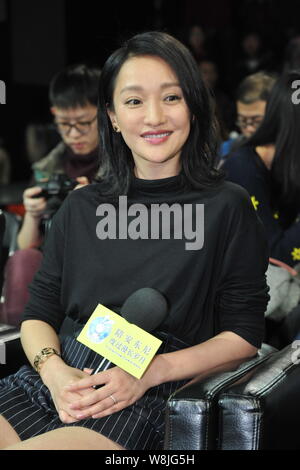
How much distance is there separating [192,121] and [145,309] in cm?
56

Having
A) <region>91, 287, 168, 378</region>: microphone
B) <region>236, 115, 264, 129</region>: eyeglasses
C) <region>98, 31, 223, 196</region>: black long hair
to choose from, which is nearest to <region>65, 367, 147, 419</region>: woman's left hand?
<region>91, 287, 168, 378</region>: microphone

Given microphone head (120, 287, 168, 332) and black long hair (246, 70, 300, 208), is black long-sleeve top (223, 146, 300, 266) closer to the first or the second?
black long hair (246, 70, 300, 208)

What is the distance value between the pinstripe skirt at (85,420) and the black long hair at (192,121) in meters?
0.42

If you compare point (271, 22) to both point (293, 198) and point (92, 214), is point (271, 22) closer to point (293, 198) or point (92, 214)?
point (293, 198)

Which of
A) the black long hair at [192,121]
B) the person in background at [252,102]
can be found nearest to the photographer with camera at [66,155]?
the person in background at [252,102]

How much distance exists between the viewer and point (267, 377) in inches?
59.1

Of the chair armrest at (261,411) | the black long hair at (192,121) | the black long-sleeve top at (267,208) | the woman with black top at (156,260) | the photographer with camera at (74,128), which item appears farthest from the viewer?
the photographer with camera at (74,128)

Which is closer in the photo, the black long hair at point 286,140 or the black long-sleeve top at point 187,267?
the black long-sleeve top at point 187,267

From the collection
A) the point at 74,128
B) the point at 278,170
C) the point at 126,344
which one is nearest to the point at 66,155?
the point at 74,128

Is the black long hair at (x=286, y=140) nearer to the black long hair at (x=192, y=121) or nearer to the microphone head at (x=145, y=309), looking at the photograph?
the black long hair at (x=192, y=121)

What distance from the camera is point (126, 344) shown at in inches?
57.0

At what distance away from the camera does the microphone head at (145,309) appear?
4.83 feet

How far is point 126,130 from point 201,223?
31 cm

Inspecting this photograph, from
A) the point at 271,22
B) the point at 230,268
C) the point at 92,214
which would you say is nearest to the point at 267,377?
the point at 230,268
